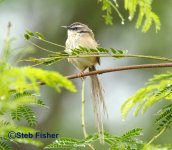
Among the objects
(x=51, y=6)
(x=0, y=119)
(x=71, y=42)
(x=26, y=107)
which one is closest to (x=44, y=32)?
(x=51, y=6)

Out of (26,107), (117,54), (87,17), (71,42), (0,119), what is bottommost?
(0,119)

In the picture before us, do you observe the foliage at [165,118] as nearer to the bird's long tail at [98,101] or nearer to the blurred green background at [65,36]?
the bird's long tail at [98,101]

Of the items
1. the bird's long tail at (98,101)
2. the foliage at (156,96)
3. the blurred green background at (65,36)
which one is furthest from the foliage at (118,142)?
the blurred green background at (65,36)

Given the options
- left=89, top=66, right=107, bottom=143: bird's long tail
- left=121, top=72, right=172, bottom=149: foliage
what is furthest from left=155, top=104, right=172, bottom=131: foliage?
left=89, top=66, right=107, bottom=143: bird's long tail

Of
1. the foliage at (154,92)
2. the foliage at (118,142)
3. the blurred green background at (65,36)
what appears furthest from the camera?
the blurred green background at (65,36)

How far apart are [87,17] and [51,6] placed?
593mm

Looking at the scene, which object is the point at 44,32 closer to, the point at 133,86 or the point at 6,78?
the point at 133,86

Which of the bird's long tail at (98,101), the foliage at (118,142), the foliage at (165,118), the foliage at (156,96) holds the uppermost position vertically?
the bird's long tail at (98,101)

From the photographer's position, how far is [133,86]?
8.24 meters

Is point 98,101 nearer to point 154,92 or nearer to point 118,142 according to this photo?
point 154,92

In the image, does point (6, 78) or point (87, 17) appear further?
point (87, 17)

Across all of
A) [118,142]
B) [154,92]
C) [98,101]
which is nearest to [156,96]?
[154,92]

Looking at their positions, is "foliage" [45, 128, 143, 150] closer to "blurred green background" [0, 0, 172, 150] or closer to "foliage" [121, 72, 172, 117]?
"foliage" [121, 72, 172, 117]

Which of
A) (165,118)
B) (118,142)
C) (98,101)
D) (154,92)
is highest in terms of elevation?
(98,101)
